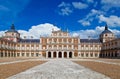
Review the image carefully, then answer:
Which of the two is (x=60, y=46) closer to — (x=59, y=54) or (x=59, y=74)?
(x=59, y=54)

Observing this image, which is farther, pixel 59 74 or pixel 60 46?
pixel 60 46

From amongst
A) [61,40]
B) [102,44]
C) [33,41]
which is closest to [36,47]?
[33,41]

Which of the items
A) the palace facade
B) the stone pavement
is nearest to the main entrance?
the palace facade

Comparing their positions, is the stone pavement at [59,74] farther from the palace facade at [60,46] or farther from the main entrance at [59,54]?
the palace facade at [60,46]

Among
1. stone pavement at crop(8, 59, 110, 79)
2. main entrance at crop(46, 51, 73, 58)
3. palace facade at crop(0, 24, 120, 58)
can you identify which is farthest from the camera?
palace facade at crop(0, 24, 120, 58)

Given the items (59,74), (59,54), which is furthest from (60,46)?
(59,74)

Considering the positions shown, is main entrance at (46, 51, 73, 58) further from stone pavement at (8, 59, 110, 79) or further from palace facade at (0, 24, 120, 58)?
stone pavement at (8, 59, 110, 79)

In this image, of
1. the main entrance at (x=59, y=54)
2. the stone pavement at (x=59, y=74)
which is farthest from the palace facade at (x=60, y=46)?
the stone pavement at (x=59, y=74)

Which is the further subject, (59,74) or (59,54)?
(59,54)

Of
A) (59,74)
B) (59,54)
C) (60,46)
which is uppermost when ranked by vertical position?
(60,46)

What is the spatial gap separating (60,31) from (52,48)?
8.56 metres

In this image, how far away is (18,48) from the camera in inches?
3007

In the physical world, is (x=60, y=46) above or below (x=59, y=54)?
above

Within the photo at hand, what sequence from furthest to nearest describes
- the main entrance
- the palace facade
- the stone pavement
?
the palace facade, the main entrance, the stone pavement
